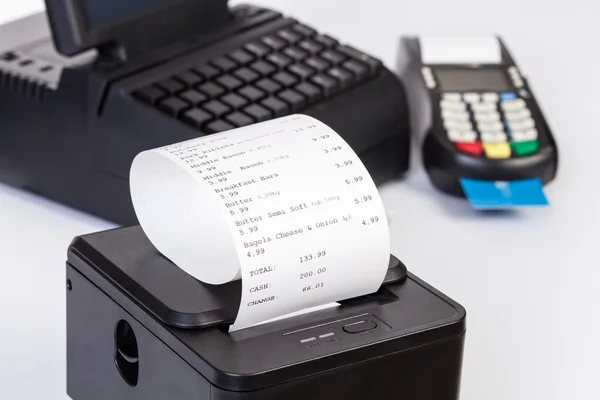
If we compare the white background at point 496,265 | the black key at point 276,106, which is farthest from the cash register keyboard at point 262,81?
the white background at point 496,265

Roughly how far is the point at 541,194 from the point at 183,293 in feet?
1.48

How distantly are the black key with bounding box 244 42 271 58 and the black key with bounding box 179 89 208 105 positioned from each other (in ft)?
0.33

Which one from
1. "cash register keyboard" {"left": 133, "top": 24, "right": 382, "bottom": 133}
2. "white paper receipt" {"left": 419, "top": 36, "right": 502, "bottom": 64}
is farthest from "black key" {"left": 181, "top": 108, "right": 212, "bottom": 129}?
"white paper receipt" {"left": 419, "top": 36, "right": 502, "bottom": 64}

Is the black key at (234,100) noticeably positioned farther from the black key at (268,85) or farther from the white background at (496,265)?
the white background at (496,265)

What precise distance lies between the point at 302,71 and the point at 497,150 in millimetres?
178

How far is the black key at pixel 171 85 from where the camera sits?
3.26ft

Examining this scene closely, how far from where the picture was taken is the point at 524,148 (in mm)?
1081

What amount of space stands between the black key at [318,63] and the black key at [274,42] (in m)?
0.03

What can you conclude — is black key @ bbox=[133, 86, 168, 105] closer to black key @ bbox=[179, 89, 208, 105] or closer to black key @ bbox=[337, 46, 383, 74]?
black key @ bbox=[179, 89, 208, 105]

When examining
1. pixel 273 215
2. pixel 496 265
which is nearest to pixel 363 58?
pixel 496 265

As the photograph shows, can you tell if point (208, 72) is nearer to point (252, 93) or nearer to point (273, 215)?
point (252, 93)

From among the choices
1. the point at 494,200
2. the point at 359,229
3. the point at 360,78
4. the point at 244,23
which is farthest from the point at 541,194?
the point at 359,229

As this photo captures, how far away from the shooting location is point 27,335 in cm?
87

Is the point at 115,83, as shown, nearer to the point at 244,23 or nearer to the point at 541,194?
the point at 244,23
